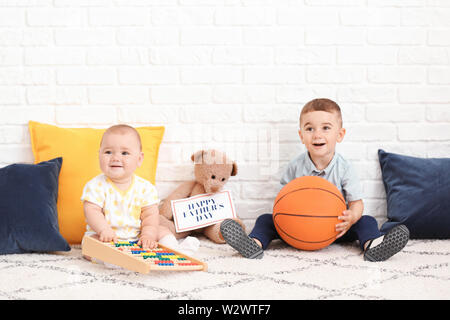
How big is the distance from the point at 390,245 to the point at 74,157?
136cm

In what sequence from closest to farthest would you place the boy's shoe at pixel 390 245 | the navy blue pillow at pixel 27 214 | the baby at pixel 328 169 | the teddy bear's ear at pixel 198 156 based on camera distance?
the boy's shoe at pixel 390 245 → the navy blue pillow at pixel 27 214 → the baby at pixel 328 169 → the teddy bear's ear at pixel 198 156

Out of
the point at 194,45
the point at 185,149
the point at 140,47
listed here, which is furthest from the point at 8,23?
the point at 185,149

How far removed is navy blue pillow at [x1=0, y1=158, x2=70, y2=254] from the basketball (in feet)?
2.83

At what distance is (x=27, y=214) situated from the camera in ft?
5.85

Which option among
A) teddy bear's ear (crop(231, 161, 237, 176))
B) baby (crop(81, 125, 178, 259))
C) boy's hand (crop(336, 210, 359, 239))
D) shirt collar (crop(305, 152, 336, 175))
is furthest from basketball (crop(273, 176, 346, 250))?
baby (crop(81, 125, 178, 259))

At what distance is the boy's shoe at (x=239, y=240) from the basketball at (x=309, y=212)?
5.9 inches

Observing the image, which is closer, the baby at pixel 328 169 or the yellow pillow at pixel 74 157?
the baby at pixel 328 169

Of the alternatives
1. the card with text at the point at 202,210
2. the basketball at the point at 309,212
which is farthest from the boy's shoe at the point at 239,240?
the card with text at the point at 202,210

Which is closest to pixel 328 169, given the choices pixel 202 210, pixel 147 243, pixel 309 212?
pixel 309 212

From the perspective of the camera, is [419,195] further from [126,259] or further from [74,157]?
[74,157]

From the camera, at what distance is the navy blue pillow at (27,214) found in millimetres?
1763

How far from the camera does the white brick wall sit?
2.19 meters

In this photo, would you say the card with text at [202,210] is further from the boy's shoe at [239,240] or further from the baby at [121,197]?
the boy's shoe at [239,240]

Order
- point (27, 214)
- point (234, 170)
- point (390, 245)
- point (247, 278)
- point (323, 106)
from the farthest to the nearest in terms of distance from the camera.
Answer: point (234, 170) < point (323, 106) < point (27, 214) < point (390, 245) < point (247, 278)
